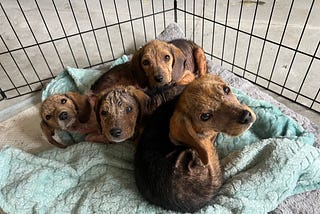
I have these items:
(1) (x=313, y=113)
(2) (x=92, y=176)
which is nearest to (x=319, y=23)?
(1) (x=313, y=113)

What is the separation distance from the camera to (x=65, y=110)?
69.1 inches

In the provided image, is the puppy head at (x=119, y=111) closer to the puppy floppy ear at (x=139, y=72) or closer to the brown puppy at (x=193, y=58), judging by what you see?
the puppy floppy ear at (x=139, y=72)

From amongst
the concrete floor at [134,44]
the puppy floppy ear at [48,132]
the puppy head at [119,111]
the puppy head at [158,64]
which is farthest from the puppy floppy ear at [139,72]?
the concrete floor at [134,44]

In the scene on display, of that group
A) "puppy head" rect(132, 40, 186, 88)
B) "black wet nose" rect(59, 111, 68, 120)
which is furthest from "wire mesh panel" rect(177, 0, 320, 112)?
"black wet nose" rect(59, 111, 68, 120)

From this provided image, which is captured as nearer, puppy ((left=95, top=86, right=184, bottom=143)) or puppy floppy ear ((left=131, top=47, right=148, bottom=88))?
puppy ((left=95, top=86, right=184, bottom=143))

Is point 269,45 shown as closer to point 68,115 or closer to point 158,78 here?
point 158,78

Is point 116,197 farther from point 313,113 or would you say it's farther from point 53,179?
point 313,113

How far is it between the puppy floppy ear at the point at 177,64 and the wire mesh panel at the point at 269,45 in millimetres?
533

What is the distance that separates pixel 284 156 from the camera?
5.14ft

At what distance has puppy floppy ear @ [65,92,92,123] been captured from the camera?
1.83m

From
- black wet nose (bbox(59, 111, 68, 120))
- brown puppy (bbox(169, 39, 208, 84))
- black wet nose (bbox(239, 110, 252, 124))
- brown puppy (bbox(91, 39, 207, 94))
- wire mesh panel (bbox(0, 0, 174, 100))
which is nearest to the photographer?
black wet nose (bbox(239, 110, 252, 124))

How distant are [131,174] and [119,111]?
40 cm

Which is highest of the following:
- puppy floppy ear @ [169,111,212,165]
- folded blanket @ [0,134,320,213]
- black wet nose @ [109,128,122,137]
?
puppy floppy ear @ [169,111,212,165]

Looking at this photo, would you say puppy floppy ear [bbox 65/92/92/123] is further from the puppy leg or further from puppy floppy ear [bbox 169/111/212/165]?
the puppy leg
